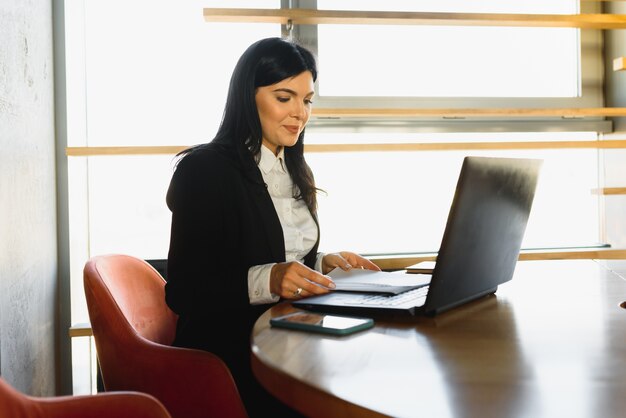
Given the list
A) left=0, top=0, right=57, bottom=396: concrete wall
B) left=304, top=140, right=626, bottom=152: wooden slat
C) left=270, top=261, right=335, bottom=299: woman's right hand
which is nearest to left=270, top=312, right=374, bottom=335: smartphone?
left=270, top=261, right=335, bottom=299: woman's right hand

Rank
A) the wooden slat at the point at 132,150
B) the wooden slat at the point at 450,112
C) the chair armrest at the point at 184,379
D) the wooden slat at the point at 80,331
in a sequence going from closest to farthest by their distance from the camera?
the chair armrest at the point at 184,379 → the wooden slat at the point at 80,331 → the wooden slat at the point at 132,150 → the wooden slat at the point at 450,112

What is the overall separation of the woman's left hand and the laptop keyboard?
445 millimetres

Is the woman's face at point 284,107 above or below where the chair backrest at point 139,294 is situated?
above

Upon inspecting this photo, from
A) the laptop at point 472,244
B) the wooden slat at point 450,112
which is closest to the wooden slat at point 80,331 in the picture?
the wooden slat at point 450,112

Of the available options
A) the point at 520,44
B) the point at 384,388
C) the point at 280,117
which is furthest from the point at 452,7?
the point at 384,388

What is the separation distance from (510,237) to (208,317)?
668mm

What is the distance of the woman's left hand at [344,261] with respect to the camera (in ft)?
5.58

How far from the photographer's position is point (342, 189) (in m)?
2.79

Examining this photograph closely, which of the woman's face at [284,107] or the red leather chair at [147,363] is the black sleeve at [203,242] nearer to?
the red leather chair at [147,363]

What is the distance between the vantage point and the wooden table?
660 mm

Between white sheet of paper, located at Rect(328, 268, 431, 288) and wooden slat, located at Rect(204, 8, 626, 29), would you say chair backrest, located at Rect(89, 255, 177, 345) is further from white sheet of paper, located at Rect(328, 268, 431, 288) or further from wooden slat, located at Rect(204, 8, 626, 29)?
wooden slat, located at Rect(204, 8, 626, 29)

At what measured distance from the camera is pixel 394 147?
246 cm

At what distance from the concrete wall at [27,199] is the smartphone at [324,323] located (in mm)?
864

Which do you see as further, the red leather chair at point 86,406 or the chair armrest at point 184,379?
the chair armrest at point 184,379
